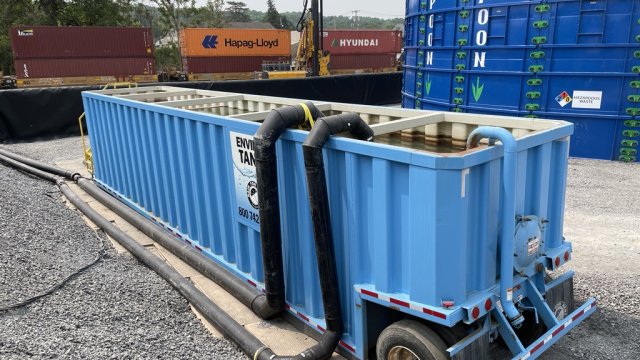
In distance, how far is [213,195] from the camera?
17.7 ft

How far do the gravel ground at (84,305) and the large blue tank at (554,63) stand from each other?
9.27 meters

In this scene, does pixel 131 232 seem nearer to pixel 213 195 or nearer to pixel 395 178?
pixel 213 195

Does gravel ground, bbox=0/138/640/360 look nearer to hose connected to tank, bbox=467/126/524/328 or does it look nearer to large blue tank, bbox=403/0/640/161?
hose connected to tank, bbox=467/126/524/328

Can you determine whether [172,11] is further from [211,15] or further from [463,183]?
[463,183]

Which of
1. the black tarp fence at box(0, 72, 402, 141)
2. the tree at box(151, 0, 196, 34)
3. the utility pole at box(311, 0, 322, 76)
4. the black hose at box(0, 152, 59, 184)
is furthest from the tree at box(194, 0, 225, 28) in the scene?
the black hose at box(0, 152, 59, 184)

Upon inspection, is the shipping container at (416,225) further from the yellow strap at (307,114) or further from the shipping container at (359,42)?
the shipping container at (359,42)

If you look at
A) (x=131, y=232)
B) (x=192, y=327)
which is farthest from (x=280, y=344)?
(x=131, y=232)

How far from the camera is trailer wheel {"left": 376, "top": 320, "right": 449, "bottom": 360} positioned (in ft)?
10.6

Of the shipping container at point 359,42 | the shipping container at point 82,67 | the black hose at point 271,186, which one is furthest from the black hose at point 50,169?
the shipping container at point 359,42

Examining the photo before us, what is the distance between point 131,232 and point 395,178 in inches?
209

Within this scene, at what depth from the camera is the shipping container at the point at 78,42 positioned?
74.6 ft

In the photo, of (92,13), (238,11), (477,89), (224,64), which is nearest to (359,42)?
(224,64)

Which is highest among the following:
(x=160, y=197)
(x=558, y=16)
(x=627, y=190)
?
(x=558, y=16)

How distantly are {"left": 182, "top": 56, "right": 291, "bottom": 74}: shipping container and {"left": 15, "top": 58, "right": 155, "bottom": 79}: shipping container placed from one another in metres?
3.52
